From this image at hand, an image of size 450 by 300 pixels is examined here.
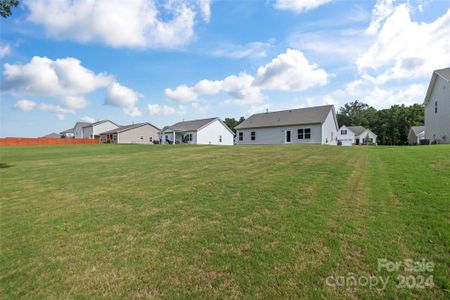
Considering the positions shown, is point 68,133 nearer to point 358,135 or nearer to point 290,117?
point 290,117

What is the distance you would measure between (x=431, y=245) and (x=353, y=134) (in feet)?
194

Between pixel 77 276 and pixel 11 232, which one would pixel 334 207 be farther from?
pixel 11 232

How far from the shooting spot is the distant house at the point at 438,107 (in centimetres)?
2191

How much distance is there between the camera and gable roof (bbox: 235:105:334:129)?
93.2 ft

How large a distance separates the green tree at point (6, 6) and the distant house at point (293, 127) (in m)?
26.1

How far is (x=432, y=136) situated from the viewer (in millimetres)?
24922

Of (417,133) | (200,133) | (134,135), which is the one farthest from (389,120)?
(134,135)

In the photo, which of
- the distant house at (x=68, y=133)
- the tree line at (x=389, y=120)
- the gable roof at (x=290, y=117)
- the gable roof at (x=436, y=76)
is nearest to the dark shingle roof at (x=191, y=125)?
the gable roof at (x=290, y=117)

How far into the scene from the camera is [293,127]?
2992 centimetres

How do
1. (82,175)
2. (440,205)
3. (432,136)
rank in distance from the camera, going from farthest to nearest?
(432,136) < (82,175) < (440,205)

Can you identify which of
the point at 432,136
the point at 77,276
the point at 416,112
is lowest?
the point at 77,276

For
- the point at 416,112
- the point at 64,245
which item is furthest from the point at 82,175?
the point at 416,112

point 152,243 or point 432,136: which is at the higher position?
point 432,136

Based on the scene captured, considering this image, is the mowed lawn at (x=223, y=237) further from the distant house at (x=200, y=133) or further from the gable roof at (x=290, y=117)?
the distant house at (x=200, y=133)
